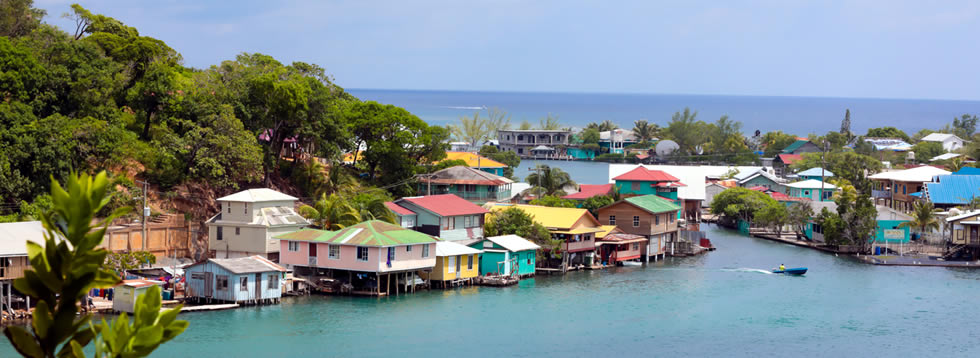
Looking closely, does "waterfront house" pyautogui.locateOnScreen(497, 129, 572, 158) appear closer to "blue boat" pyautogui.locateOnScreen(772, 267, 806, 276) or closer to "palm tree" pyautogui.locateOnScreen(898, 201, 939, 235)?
"palm tree" pyautogui.locateOnScreen(898, 201, 939, 235)

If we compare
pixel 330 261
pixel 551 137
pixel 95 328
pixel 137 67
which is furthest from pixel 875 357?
pixel 551 137

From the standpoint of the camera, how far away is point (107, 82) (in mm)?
47281

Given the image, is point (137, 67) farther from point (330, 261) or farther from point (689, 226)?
point (689, 226)

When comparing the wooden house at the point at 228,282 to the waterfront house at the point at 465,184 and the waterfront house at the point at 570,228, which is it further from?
the waterfront house at the point at 465,184

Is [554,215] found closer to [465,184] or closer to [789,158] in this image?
[465,184]

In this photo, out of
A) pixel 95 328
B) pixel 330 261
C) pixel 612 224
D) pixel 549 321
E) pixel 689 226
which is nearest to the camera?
pixel 95 328

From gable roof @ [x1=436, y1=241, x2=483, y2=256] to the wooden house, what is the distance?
26.5 feet

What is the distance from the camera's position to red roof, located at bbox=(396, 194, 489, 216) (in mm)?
48781

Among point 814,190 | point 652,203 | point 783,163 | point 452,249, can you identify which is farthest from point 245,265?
point 783,163

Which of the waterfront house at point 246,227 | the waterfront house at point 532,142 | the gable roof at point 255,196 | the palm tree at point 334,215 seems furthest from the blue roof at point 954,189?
the waterfront house at point 532,142

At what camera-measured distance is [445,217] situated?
4844 centimetres

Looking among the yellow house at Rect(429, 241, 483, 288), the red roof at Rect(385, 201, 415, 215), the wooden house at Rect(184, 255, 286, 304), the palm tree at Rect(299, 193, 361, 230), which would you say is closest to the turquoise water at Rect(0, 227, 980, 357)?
the wooden house at Rect(184, 255, 286, 304)

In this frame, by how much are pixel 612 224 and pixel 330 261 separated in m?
20.1

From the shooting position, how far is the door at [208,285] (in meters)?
38.7
